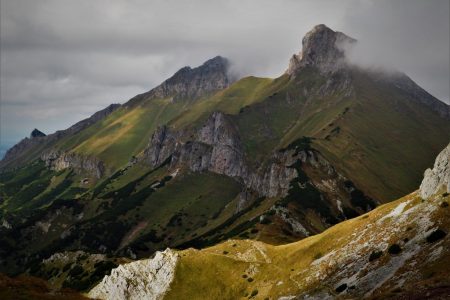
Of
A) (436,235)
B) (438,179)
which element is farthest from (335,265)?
(438,179)

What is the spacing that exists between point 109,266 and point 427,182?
13108cm

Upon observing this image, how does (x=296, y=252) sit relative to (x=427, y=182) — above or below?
below

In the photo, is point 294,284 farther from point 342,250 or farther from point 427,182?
point 427,182

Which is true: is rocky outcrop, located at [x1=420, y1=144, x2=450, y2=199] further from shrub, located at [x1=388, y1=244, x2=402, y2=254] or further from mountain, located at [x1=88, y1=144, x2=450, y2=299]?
shrub, located at [x1=388, y1=244, x2=402, y2=254]

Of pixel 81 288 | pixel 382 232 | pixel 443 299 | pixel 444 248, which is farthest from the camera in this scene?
pixel 81 288

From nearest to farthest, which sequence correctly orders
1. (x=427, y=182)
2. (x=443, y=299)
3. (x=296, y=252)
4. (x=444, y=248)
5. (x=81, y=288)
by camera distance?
(x=443, y=299) → (x=444, y=248) → (x=427, y=182) → (x=296, y=252) → (x=81, y=288)

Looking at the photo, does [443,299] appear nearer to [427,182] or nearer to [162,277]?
[427,182]

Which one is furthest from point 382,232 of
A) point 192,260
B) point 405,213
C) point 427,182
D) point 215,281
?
point 192,260

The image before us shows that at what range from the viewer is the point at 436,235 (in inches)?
2928

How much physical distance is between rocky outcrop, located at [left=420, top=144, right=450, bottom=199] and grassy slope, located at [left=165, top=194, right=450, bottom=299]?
9.59ft

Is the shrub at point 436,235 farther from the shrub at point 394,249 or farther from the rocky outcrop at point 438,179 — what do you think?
the rocky outcrop at point 438,179

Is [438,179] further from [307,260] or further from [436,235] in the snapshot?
[307,260]

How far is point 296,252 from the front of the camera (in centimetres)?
10881

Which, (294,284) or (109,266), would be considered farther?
(109,266)
